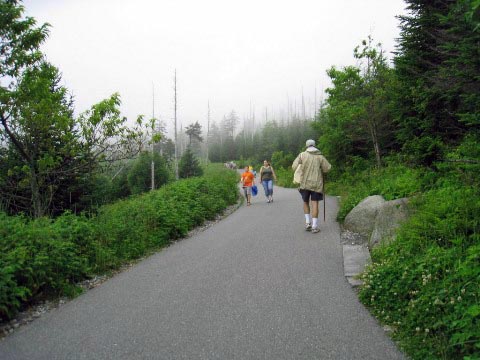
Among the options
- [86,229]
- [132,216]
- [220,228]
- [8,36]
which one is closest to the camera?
[86,229]

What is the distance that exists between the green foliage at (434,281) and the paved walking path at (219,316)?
0.84 feet

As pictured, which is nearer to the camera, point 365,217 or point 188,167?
point 365,217

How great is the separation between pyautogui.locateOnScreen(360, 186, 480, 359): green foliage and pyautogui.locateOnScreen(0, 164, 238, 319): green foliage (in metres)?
4.34

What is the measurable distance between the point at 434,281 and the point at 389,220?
2.51 meters

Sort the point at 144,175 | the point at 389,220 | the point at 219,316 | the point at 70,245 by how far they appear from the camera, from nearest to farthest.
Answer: the point at 219,316 → the point at 70,245 → the point at 389,220 → the point at 144,175

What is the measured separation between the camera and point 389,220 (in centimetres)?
605

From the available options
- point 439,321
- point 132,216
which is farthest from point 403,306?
point 132,216

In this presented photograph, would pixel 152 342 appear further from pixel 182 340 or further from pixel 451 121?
pixel 451 121

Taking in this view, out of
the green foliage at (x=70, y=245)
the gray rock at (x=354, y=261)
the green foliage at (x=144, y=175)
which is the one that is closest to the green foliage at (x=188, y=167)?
the green foliage at (x=144, y=175)

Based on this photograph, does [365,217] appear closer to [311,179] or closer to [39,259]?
[311,179]

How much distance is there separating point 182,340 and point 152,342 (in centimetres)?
31

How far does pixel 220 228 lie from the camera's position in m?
9.98

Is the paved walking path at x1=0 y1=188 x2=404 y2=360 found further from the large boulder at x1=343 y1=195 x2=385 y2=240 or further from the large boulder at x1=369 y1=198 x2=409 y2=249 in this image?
the large boulder at x1=343 y1=195 x2=385 y2=240

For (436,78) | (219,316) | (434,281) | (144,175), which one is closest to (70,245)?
(219,316)
